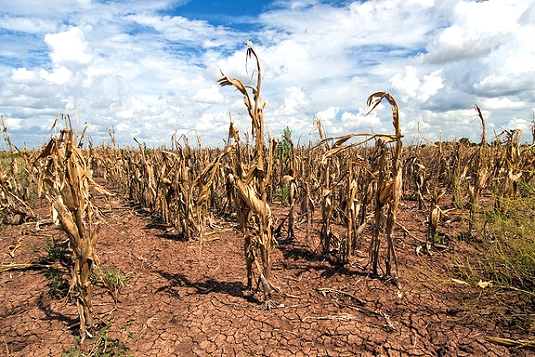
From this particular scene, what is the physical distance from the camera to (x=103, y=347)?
9.04 feet

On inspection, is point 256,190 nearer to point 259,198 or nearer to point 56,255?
point 259,198

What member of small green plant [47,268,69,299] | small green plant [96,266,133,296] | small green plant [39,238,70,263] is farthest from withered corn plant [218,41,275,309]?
small green plant [39,238,70,263]

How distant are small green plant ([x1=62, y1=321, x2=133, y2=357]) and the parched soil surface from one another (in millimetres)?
37

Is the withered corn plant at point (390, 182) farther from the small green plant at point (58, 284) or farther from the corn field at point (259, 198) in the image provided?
the small green plant at point (58, 284)

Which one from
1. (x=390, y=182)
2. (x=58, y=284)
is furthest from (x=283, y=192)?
(x=58, y=284)

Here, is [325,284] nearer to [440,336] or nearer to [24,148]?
[440,336]

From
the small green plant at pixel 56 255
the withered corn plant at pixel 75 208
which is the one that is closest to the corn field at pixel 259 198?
the withered corn plant at pixel 75 208

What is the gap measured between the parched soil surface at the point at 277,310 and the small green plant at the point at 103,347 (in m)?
0.04

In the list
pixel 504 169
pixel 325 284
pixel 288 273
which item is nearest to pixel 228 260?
pixel 288 273

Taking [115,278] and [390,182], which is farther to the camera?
[115,278]

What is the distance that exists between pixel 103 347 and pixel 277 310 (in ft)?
5.13

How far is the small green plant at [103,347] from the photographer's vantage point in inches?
105

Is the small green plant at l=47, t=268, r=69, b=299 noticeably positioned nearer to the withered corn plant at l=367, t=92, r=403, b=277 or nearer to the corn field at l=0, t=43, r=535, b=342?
the corn field at l=0, t=43, r=535, b=342

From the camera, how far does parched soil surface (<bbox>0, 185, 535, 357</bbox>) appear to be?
2.69m
